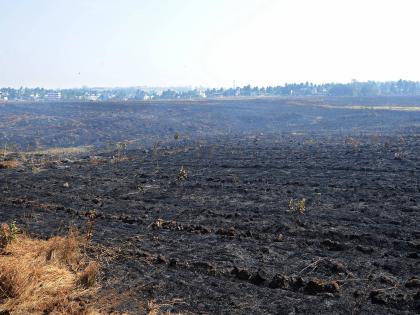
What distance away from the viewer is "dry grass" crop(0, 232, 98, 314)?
6.16m

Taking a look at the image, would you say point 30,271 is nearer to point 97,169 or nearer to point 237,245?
point 237,245

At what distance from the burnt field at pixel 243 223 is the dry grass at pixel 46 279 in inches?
15.3

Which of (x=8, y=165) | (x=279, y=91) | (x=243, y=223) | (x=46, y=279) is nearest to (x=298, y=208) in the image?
(x=243, y=223)

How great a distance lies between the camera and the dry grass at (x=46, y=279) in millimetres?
6160

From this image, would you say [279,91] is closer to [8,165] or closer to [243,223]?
[8,165]

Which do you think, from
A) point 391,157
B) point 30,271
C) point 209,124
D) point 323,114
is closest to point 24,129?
point 209,124

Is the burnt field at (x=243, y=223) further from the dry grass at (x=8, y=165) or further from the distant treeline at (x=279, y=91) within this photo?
the distant treeline at (x=279, y=91)

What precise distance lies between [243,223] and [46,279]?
5.30 metres

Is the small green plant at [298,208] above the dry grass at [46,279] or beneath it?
beneath

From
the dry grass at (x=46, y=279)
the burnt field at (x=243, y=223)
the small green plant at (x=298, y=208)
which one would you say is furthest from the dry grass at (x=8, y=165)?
the small green plant at (x=298, y=208)

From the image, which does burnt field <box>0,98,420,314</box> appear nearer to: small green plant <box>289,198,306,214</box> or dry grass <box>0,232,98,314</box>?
small green plant <box>289,198,306,214</box>

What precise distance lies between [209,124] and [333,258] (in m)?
51.9

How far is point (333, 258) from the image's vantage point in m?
8.49

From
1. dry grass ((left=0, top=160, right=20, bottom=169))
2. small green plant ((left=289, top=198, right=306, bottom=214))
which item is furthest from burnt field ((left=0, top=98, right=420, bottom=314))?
dry grass ((left=0, top=160, right=20, bottom=169))
